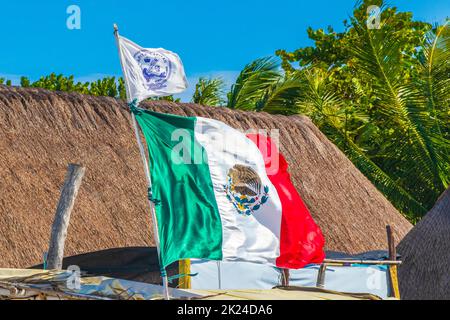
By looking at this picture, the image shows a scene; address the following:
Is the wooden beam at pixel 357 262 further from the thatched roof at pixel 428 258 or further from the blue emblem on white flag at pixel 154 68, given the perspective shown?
the blue emblem on white flag at pixel 154 68

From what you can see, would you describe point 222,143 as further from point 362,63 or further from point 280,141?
point 362,63

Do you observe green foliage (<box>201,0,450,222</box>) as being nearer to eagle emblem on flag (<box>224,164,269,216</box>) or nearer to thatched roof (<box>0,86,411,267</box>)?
thatched roof (<box>0,86,411,267</box>)

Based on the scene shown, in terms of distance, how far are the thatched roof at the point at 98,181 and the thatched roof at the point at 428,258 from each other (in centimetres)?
105

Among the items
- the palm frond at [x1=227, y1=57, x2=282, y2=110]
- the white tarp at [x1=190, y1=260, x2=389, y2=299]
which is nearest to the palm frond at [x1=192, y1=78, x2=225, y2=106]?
the palm frond at [x1=227, y1=57, x2=282, y2=110]

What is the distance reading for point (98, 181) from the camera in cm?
1491

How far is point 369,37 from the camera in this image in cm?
2127

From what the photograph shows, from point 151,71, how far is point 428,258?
8.59 meters

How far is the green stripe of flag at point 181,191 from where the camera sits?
8.01 m

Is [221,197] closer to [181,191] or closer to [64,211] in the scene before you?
[181,191]

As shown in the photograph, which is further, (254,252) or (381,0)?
(381,0)

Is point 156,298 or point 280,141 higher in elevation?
point 280,141

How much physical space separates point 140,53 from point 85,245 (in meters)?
5.62
